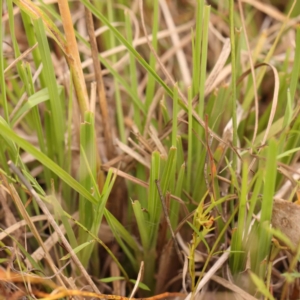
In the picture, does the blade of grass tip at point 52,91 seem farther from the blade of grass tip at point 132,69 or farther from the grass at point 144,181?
the blade of grass tip at point 132,69

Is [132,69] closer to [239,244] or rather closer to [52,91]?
[52,91]

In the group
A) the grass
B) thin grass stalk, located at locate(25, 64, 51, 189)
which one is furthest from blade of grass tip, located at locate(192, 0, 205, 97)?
thin grass stalk, located at locate(25, 64, 51, 189)

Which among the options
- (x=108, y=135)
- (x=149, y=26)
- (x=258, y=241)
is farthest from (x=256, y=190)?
(x=149, y=26)

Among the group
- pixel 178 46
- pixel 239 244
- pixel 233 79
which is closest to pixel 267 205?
pixel 239 244

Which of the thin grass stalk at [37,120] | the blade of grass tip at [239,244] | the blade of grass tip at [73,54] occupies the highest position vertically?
the blade of grass tip at [73,54]

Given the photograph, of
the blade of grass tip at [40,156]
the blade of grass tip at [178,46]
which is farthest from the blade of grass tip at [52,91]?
the blade of grass tip at [178,46]

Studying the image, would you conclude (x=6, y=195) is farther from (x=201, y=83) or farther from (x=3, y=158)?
(x=201, y=83)
